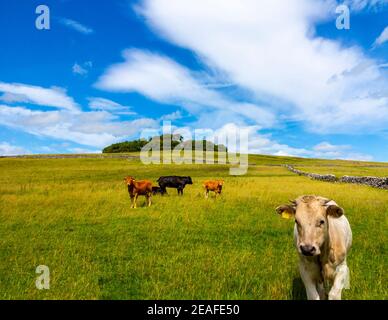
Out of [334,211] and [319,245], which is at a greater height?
[334,211]

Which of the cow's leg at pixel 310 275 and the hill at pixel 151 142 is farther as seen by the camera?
the hill at pixel 151 142

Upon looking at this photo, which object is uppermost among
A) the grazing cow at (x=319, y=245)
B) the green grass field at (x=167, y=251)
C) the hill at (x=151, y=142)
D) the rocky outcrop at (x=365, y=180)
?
the hill at (x=151, y=142)

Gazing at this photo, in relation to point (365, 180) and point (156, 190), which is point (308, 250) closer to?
point (156, 190)

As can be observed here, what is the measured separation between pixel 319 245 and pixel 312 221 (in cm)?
40

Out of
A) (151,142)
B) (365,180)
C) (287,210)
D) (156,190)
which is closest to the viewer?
(287,210)

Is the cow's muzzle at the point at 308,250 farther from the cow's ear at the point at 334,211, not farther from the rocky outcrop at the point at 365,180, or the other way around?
the rocky outcrop at the point at 365,180

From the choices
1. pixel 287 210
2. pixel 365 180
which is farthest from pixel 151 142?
pixel 287 210

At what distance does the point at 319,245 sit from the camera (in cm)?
616

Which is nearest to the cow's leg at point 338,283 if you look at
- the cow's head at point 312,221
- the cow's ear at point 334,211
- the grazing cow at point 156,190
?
the cow's head at point 312,221

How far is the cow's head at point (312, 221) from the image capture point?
6.02 m
